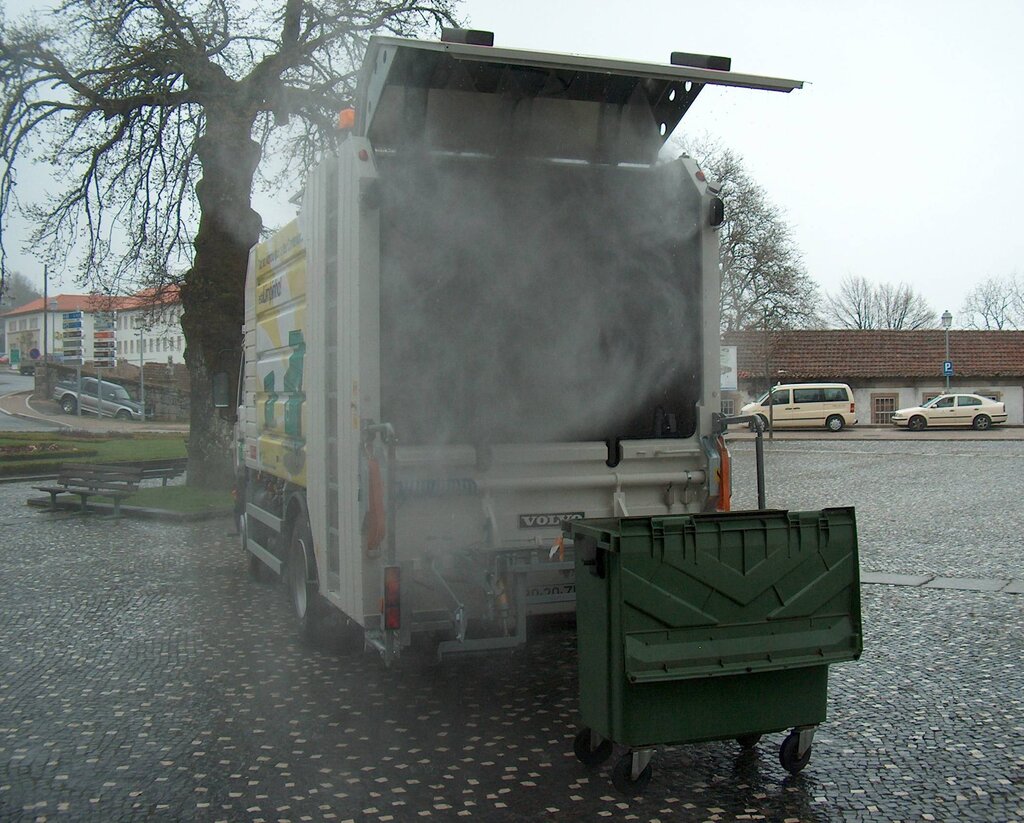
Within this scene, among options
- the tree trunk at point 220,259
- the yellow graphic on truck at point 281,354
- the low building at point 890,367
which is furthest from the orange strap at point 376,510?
the low building at point 890,367

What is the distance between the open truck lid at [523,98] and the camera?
5.63m

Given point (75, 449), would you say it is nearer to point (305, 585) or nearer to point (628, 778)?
point (305, 585)

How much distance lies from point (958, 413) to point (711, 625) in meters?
39.6

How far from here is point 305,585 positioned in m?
7.20

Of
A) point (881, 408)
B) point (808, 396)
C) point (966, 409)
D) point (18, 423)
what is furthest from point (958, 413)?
point (18, 423)

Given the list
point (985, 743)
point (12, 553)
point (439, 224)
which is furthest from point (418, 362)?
point (12, 553)

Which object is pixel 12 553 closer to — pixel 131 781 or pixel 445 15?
pixel 131 781

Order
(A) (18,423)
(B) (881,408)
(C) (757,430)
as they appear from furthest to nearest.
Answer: (B) (881,408), (A) (18,423), (C) (757,430)

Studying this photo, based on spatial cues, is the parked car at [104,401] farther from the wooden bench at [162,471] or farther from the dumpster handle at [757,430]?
the dumpster handle at [757,430]

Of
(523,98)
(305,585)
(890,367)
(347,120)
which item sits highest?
(523,98)

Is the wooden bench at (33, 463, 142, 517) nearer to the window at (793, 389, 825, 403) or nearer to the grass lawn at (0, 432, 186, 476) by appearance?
the grass lawn at (0, 432, 186, 476)

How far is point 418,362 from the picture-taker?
641cm

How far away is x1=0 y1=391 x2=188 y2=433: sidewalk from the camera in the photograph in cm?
4212

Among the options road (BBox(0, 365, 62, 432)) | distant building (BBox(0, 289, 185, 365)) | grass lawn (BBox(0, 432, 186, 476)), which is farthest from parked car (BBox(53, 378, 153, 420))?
grass lawn (BBox(0, 432, 186, 476))
